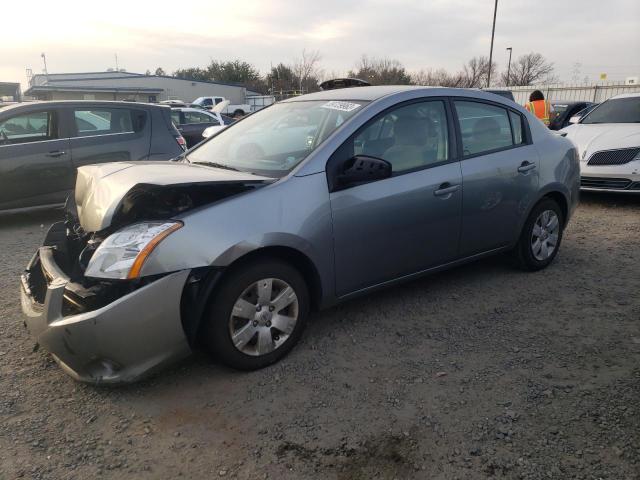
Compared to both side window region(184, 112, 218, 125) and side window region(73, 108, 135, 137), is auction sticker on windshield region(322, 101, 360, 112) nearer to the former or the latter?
side window region(73, 108, 135, 137)

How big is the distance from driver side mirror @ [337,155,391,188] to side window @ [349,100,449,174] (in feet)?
0.58

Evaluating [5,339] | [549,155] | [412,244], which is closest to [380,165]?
[412,244]

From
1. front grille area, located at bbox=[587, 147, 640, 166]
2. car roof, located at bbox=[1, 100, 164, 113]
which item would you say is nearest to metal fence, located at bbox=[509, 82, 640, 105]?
front grille area, located at bbox=[587, 147, 640, 166]

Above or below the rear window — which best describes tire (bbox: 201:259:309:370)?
below

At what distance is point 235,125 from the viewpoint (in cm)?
423

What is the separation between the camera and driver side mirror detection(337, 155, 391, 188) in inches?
123

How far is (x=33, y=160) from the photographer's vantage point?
20.9 feet

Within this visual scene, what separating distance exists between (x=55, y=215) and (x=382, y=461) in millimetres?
6664

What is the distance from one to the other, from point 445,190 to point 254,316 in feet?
5.61

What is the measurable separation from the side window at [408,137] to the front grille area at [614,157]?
4.71 m

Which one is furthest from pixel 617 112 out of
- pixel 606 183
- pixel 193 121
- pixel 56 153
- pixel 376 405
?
pixel 193 121

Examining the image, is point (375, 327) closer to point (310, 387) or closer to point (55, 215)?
point (310, 387)

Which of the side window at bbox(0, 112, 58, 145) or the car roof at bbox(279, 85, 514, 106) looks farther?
the side window at bbox(0, 112, 58, 145)

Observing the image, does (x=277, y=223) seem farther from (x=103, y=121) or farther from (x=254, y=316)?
(x=103, y=121)
